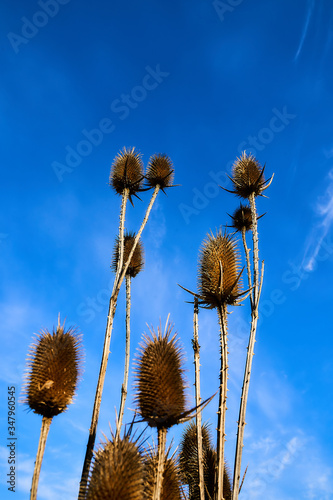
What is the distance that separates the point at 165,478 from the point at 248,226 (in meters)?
9.62

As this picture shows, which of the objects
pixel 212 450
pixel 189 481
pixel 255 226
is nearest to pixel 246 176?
pixel 255 226

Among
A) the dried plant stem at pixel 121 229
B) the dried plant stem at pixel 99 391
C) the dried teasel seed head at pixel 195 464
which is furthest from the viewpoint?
the dried plant stem at pixel 121 229

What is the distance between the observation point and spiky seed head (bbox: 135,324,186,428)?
255 inches

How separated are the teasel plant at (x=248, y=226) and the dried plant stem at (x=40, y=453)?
393 cm

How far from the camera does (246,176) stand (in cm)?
1248

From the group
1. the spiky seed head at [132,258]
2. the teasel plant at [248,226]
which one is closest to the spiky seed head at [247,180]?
the teasel plant at [248,226]

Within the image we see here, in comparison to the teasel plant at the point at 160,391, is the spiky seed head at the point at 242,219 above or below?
above

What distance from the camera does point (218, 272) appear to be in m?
9.52

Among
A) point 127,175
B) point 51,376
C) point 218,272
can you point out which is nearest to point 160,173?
point 127,175

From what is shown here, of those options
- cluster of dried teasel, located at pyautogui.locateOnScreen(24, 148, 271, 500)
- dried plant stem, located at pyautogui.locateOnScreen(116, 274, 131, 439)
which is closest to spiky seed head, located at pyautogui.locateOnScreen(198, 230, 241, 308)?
cluster of dried teasel, located at pyautogui.locateOnScreen(24, 148, 271, 500)

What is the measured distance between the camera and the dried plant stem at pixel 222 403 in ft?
25.5

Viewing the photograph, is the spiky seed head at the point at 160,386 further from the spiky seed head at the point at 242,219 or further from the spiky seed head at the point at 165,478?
the spiky seed head at the point at 242,219

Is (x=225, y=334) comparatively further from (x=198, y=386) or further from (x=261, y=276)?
(x=261, y=276)

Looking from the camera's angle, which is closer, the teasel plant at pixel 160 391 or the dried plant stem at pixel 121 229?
the teasel plant at pixel 160 391
